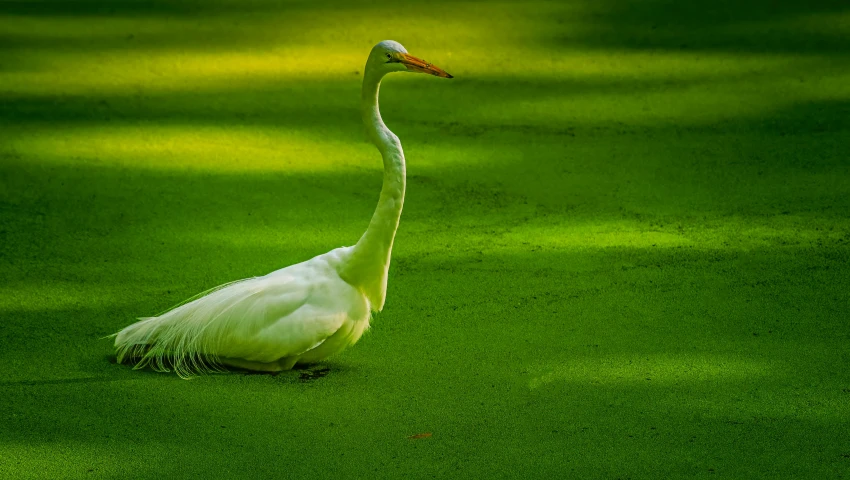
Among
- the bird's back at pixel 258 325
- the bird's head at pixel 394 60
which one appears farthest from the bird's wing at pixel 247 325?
the bird's head at pixel 394 60

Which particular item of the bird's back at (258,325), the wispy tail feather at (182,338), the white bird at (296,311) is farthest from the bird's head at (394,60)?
the wispy tail feather at (182,338)

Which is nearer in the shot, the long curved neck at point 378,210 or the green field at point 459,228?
the green field at point 459,228

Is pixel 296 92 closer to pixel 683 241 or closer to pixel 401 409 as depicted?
pixel 683 241

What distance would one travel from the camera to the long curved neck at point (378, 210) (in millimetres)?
2449

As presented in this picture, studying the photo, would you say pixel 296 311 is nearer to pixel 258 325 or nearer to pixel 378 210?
pixel 258 325

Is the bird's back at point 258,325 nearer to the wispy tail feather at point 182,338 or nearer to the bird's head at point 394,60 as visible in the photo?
the wispy tail feather at point 182,338

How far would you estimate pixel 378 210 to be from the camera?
248 cm

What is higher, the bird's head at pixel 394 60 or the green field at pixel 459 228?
the bird's head at pixel 394 60

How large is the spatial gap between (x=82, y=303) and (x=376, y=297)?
83 centimetres

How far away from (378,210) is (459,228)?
0.97 metres

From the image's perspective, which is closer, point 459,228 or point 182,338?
point 182,338

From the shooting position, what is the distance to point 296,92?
459cm

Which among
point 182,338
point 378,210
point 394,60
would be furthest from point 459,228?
point 182,338

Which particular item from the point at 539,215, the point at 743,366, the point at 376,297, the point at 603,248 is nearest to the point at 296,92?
the point at 539,215
